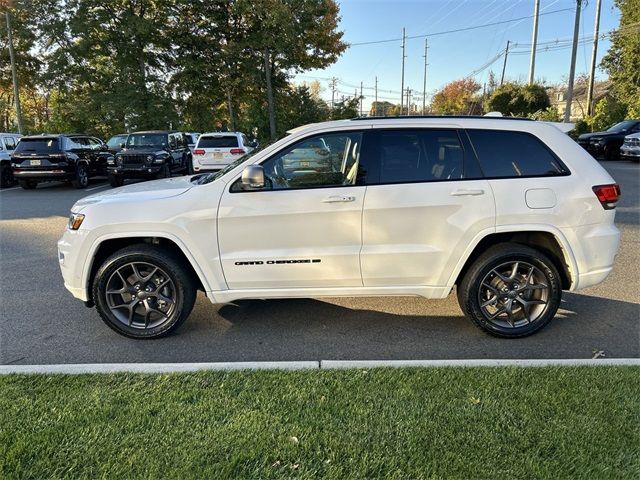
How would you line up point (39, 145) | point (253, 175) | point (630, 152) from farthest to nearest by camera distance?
point (630, 152)
point (39, 145)
point (253, 175)

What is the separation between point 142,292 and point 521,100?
38735mm

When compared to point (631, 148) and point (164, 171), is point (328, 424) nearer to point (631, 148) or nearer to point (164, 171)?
point (164, 171)

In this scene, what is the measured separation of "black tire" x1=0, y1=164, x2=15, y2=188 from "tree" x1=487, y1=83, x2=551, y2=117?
32623mm

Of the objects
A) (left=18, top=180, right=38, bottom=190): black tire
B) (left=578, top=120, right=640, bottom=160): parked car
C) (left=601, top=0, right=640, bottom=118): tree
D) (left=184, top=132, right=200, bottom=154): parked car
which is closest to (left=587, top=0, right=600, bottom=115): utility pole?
(left=601, top=0, right=640, bottom=118): tree

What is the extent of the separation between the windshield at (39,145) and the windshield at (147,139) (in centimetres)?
222

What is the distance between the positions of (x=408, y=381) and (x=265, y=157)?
210 cm

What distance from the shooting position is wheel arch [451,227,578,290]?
154 inches

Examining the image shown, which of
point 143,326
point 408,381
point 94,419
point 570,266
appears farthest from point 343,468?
point 570,266

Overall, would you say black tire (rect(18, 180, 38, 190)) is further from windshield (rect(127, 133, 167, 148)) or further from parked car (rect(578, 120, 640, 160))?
parked car (rect(578, 120, 640, 160))

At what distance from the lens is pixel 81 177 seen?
15.6 meters

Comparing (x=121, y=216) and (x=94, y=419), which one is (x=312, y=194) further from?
(x=94, y=419)

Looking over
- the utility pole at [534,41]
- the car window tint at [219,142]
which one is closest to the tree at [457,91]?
the utility pole at [534,41]

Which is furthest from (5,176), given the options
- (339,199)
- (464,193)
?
(464,193)

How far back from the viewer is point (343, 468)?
236 centimetres
